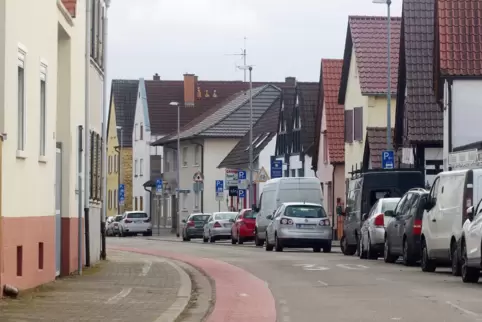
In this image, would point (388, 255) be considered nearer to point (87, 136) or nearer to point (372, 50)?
point (87, 136)

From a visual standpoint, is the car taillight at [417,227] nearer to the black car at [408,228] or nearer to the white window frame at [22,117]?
the black car at [408,228]

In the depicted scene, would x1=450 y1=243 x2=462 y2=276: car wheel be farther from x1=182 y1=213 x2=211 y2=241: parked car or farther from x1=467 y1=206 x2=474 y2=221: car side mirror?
x1=182 y1=213 x2=211 y2=241: parked car

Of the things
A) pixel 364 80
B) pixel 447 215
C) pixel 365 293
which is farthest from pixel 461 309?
pixel 364 80

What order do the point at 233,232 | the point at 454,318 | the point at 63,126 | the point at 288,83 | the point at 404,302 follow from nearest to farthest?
the point at 454,318 → the point at 404,302 → the point at 63,126 → the point at 233,232 → the point at 288,83

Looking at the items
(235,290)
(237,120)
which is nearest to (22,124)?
(235,290)

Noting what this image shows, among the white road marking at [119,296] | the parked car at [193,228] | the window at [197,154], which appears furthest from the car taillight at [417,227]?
the window at [197,154]

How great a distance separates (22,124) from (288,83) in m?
87.3

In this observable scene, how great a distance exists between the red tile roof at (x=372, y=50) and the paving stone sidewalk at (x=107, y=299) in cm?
3440

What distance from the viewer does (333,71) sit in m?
69.9

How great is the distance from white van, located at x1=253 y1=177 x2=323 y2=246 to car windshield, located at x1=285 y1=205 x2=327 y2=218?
6.51 metres

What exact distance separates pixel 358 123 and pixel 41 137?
41997mm

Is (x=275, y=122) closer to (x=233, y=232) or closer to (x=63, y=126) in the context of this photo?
(x=233, y=232)

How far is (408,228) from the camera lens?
30453mm

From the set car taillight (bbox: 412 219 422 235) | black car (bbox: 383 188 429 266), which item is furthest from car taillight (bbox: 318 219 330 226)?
car taillight (bbox: 412 219 422 235)
